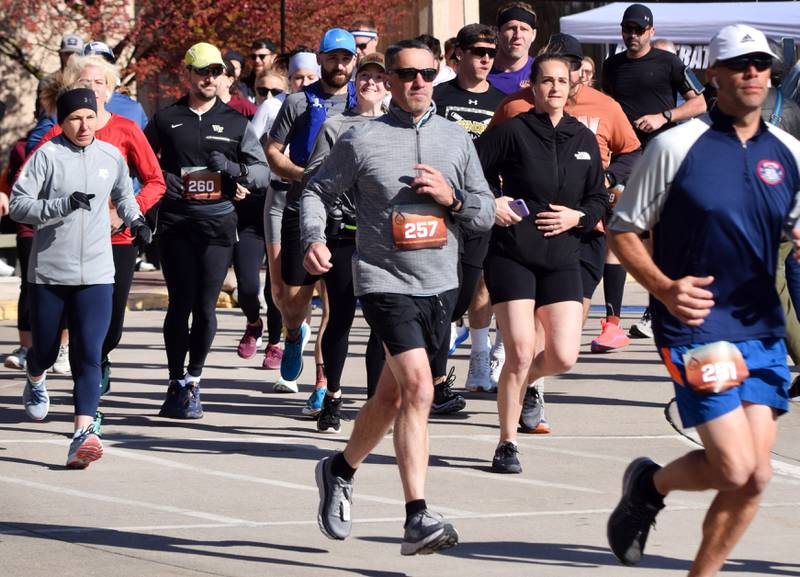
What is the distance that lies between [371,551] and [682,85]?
775 centimetres

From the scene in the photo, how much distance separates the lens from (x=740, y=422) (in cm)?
537

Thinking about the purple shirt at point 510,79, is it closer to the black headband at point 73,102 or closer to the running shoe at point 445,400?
the running shoe at point 445,400

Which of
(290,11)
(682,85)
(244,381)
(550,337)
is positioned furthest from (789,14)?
(550,337)

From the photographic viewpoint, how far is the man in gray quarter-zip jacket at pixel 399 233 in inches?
255

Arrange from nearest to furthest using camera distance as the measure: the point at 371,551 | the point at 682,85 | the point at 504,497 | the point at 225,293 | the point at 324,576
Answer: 1. the point at 324,576
2. the point at 371,551
3. the point at 504,497
4. the point at 682,85
5. the point at 225,293

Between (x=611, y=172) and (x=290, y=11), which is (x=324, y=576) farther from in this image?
(x=290, y=11)

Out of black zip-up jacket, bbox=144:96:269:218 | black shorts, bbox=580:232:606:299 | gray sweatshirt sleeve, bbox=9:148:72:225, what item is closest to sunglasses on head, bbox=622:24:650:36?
black zip-up jacket, bbox=144:96:269:218

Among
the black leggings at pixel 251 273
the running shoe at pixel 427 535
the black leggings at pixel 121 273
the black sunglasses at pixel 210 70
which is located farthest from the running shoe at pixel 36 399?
the running shoe at pixel 427 535

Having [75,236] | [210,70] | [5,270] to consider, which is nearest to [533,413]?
[75,236]

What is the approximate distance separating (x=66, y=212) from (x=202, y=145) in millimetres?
1733

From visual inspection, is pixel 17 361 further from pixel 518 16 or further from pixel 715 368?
pixel 715 368

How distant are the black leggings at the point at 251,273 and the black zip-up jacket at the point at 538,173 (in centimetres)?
377

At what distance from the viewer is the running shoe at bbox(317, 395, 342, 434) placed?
363 inches

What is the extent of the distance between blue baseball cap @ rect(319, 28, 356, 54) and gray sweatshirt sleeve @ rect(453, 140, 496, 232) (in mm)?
2634
